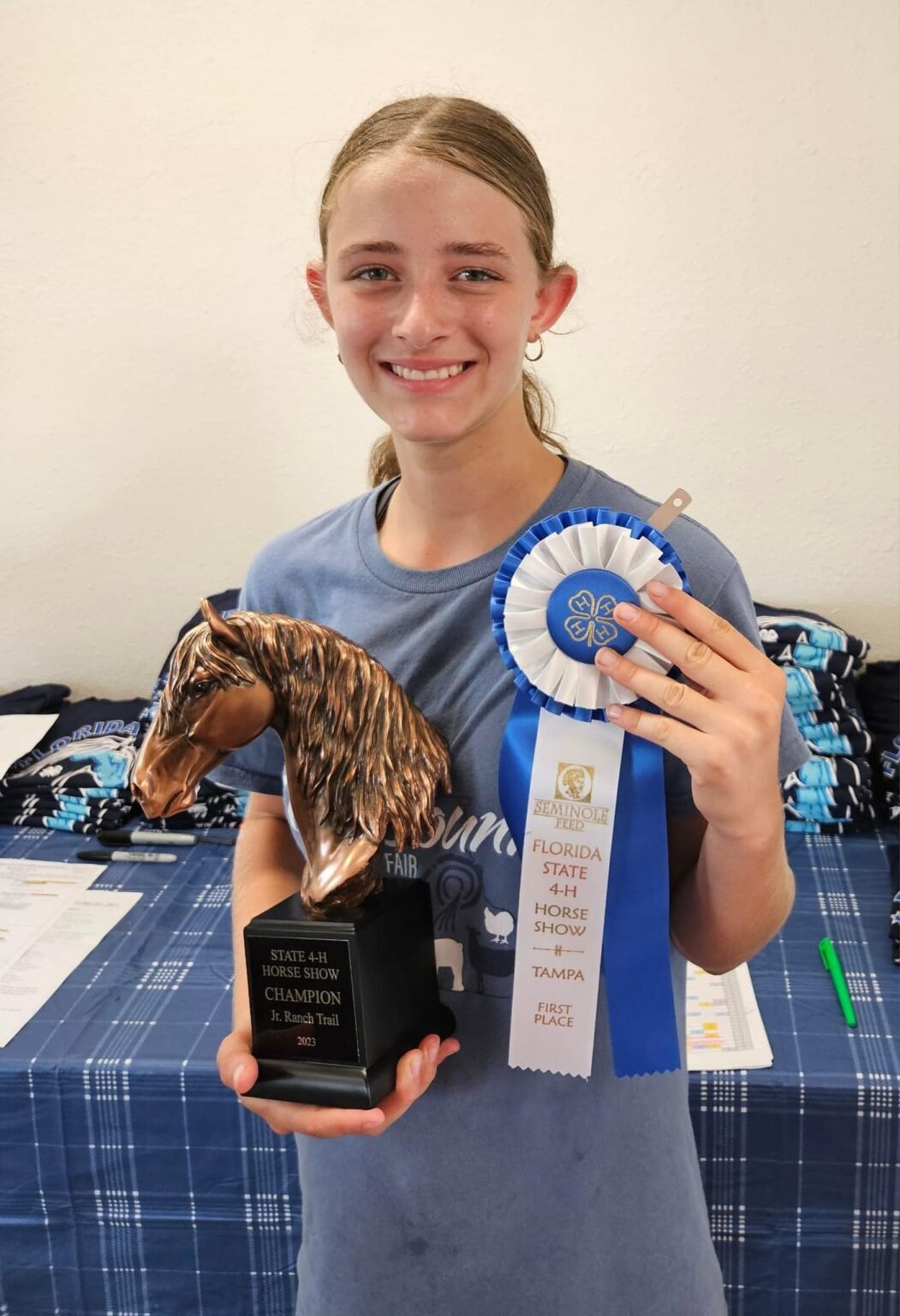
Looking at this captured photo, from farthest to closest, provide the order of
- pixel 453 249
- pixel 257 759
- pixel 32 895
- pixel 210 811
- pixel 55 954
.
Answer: pixel 210 811, pixel 32 895, pixel 55 954, pixel 257 759, pixel 453 249

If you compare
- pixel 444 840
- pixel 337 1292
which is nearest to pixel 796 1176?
pixel 337 1292

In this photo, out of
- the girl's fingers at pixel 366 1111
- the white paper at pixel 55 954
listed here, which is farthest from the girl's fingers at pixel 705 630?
the white paper at pixel 55 954

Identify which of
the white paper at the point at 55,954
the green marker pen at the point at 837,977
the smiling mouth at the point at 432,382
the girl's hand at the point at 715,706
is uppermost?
the smiling mouth at the point at 432,382

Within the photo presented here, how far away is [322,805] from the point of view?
2.43 feet

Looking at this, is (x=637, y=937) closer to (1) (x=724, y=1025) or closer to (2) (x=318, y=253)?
(1) (x=724, y=1025)

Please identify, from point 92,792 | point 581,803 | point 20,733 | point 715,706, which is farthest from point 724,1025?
point 20,733

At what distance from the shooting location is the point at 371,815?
72cm

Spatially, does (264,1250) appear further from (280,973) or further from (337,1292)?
(280,973)

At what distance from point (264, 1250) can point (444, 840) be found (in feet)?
2.54

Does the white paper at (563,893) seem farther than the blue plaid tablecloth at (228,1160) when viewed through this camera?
No

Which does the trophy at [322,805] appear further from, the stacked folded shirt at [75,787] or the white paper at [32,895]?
the stacked folded shirt at [75,787]

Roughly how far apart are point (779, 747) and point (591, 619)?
0.54 feet

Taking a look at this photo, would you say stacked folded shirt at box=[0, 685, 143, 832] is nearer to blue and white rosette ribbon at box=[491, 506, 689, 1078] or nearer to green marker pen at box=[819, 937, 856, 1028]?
green marker pen at box=[819, 937, 856, 1028]

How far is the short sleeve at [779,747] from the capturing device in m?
0.74
